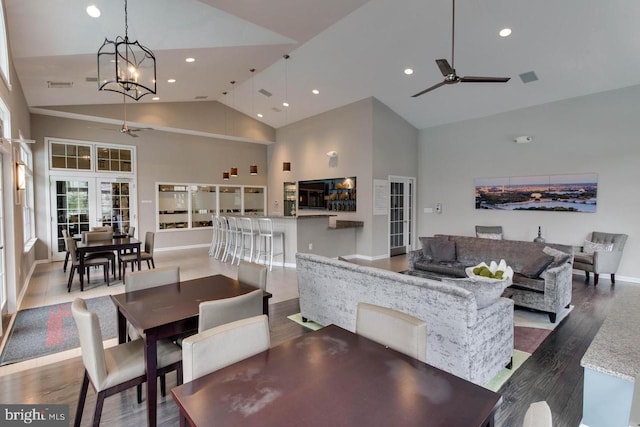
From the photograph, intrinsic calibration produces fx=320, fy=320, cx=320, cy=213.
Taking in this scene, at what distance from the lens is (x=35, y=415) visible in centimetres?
205

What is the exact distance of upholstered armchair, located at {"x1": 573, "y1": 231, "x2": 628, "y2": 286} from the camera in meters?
5.59

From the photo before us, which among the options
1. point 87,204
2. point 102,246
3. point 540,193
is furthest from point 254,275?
point 87,204

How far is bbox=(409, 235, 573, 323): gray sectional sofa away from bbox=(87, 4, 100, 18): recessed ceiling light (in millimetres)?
5479

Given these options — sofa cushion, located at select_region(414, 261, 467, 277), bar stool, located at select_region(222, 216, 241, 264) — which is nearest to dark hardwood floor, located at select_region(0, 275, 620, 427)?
sofa cushion, located at select_region(414, 261, 467, 277)

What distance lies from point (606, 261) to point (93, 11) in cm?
856

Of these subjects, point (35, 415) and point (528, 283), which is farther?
point (528, 283)

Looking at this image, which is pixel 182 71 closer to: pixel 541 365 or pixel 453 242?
pixel 453 242

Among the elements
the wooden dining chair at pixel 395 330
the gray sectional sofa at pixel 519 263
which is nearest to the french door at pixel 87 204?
the gray sectional sofa at pixel 519 263

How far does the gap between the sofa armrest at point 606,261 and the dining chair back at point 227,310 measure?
6.21 meters

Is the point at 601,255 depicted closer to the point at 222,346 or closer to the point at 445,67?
the point at 445,67

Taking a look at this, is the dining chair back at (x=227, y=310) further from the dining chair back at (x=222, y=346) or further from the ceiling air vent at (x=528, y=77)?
the ceiling air vent at (x=528, y=77)

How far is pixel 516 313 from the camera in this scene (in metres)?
4.23

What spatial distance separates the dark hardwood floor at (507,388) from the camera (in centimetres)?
221

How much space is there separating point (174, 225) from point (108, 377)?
8.04 meters
